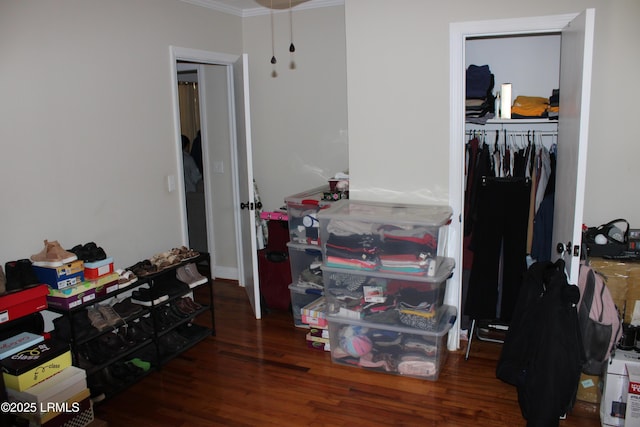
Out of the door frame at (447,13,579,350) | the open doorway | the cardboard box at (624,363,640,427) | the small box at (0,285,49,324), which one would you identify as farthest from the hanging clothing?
the open doorway

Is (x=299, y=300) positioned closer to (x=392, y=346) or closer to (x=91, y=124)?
(x=392, y=346)

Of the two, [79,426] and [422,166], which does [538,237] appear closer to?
[422,166]

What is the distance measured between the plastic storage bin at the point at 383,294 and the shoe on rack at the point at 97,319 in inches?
52.7

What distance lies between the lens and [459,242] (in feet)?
11.0

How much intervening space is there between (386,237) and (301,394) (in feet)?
3.48

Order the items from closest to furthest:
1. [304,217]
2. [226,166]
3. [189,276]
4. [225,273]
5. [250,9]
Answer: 1. [189,276]
2. [304,217]
3. [250,9]
4. [226,166]
5. [225,273]

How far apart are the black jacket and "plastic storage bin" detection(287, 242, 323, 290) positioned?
5.21 feet

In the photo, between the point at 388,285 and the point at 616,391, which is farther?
the point at 388,285

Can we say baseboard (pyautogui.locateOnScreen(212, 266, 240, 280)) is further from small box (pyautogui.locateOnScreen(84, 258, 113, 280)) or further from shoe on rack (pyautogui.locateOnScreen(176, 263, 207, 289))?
small box (pyautogui.locateOnScreen(84, 258, 113, 280))

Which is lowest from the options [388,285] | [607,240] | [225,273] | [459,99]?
[225,273]

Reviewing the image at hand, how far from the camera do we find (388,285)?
3084mm

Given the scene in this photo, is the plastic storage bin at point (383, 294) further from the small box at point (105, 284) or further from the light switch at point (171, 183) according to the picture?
the light switch at point (171, 183)

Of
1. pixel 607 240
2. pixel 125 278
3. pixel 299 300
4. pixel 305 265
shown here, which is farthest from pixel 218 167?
pixel 607 240

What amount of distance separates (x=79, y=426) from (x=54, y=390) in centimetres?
25
